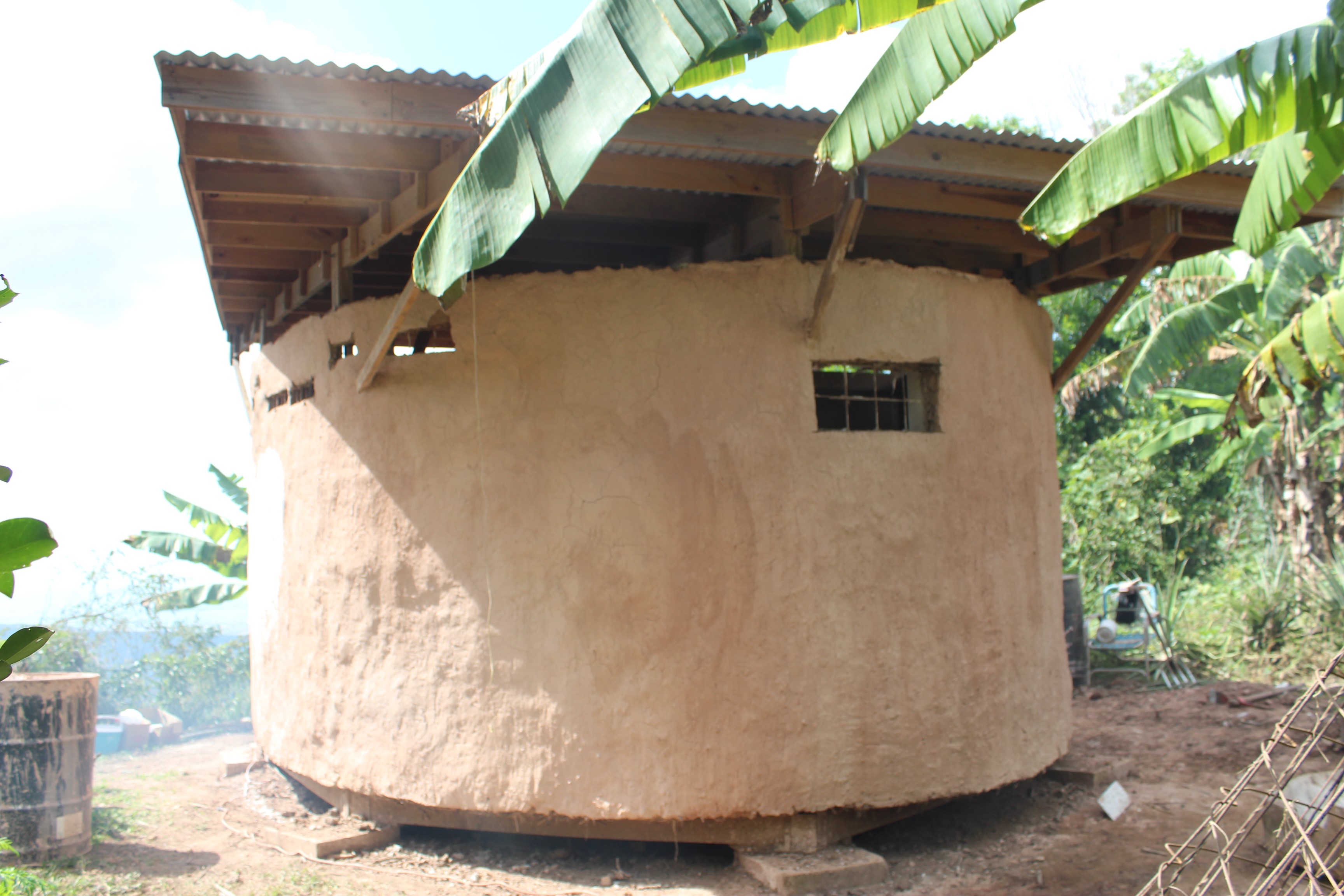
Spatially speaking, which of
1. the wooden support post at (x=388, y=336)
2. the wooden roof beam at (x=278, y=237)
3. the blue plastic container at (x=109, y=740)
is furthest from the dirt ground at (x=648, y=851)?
the blue plastic container at (x=109, y=740)

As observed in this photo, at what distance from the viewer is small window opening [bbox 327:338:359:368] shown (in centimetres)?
662

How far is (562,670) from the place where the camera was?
563 cm

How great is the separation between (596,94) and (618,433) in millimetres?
2701

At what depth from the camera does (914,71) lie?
4.04 meters

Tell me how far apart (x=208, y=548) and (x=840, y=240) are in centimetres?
1098

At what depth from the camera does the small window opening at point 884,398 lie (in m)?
6.16

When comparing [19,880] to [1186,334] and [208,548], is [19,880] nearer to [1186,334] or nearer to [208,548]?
[208,548]

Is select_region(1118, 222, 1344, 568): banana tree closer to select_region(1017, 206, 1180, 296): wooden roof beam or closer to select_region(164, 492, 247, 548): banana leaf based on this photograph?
select_region(1017, 206, 1180, 296): wooden roof beam

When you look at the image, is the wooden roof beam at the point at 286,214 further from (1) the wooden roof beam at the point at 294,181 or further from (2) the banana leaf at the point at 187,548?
(2) the banana leaf at the point at 187,548

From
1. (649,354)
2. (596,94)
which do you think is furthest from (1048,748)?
(596,94)

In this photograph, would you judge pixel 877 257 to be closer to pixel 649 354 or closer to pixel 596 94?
pixel 649 354

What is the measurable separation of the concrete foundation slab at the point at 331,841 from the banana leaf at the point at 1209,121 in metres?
5.19

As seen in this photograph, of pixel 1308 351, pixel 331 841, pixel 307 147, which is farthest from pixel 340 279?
pixel 1308 351

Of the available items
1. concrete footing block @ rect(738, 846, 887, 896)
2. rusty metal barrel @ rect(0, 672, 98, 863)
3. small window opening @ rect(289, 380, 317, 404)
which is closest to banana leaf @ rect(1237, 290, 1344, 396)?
concrete footing block @ rect(738, 846, 887, 896)
